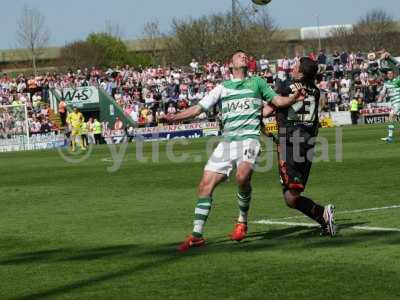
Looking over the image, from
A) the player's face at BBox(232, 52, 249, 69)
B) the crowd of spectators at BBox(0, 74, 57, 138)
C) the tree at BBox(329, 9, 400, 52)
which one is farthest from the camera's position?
the tree at BBox(329, 9, 400, 52)

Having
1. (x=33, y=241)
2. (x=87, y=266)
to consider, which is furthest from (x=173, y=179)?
(x=87, y=266)

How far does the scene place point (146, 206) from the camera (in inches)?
615

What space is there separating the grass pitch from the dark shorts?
2.10ft

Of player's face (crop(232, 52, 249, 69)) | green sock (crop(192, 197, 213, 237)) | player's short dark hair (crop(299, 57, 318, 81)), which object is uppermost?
player's face (crop(232, 52, 249, 69))

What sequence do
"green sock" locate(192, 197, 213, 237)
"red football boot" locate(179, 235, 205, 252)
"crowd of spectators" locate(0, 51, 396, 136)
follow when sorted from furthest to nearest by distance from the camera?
"crowd of spectators" locate(0, 51, 396, 136)
"green sock" locate(192, 197, 213, 237)
"red football boot" locate(179, 235, 205, 252)

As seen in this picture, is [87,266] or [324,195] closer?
[87,266]

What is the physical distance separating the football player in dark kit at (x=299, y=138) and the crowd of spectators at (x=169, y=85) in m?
42.1

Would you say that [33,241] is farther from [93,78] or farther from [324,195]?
[93,78]

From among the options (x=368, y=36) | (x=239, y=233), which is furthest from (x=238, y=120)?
(x=368, y=36)

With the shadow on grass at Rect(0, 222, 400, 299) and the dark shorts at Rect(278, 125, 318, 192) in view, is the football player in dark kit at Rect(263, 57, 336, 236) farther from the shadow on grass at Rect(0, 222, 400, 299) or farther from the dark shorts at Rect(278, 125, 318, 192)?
the shadow on grass at Rect(0, 222, 400, 299)

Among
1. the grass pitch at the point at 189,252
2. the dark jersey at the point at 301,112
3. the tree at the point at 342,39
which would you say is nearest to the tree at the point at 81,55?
the tree at the point at 342,39

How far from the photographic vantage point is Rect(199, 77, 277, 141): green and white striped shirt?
11047mm

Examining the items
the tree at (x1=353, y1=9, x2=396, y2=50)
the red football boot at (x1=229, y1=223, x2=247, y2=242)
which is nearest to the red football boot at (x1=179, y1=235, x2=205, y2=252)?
the red football boot at (x1=229, y1=223, x2=247, y2=242)

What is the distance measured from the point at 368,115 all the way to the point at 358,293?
49696 mm
